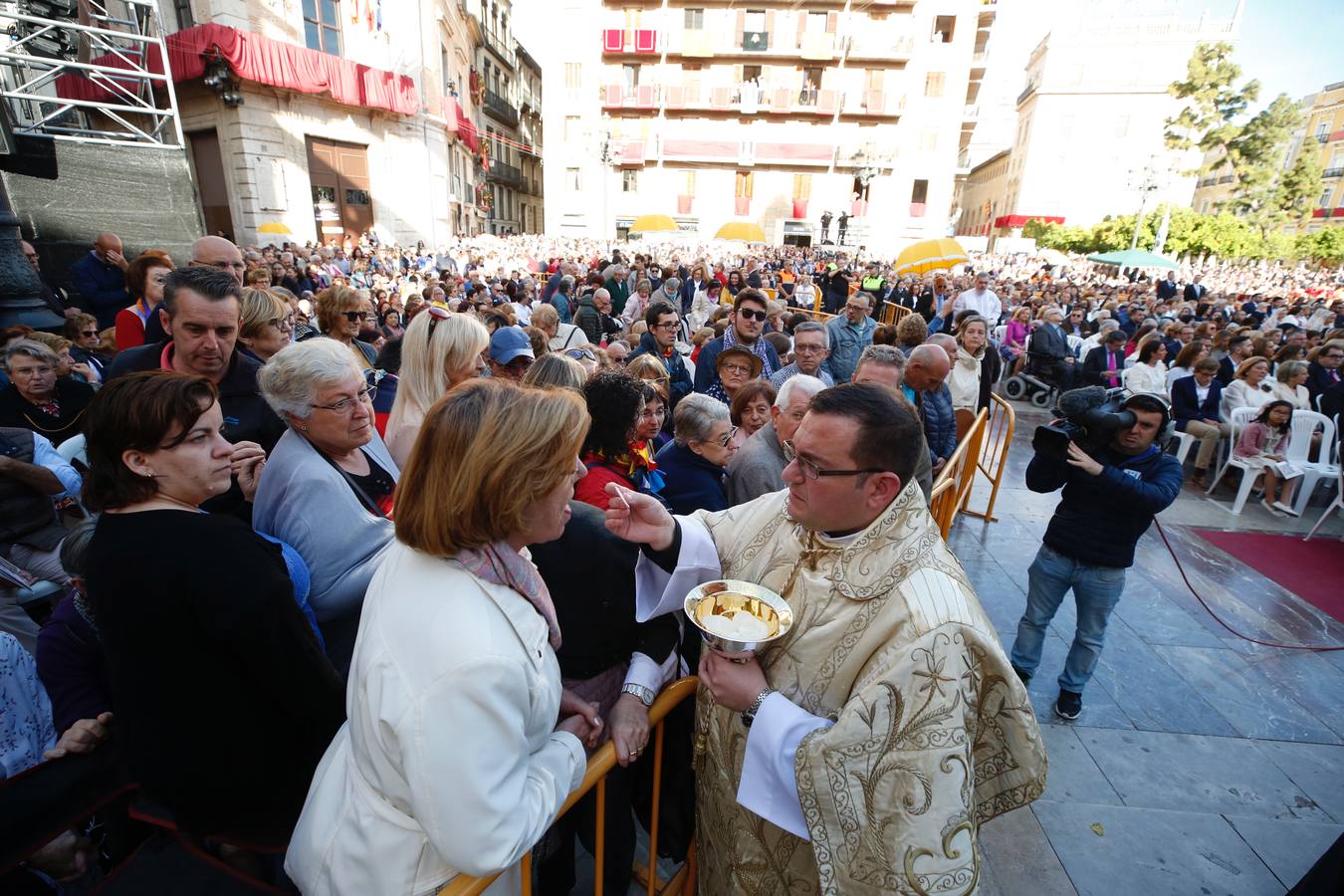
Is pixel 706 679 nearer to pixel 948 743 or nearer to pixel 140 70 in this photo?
pixel 948 743

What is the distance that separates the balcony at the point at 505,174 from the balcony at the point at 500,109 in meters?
2.79

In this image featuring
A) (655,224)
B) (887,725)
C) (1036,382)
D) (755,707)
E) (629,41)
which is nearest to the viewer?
(887,725)

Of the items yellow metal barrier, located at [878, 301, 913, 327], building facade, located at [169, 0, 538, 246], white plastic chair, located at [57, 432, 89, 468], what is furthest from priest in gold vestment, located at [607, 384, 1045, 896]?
building facade, located at [169, 0, 538, 246]

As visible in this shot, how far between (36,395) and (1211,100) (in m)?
55.0

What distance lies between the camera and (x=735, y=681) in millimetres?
1542

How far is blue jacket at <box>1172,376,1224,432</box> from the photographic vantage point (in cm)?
807

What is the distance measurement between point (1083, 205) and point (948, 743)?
6607 cm

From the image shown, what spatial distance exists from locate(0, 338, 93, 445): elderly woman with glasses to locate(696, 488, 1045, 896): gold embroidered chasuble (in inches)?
164

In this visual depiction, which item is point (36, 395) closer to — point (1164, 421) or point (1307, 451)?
point (1164, 421)

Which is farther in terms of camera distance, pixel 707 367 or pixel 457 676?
pixel 707 367

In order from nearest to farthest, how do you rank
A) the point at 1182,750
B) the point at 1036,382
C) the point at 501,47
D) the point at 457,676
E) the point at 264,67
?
the point at 457,676 → the point at 1182,750 → the point at 1036,382 → the point at 264,67 → the point at 501,47

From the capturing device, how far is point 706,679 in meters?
1.58

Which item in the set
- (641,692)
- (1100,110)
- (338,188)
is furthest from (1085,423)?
(1100,110)

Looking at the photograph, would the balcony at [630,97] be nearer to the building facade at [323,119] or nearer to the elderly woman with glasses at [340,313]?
the building facade at [323,119]
